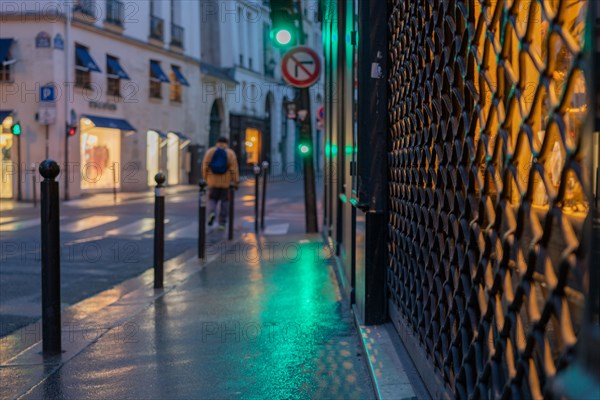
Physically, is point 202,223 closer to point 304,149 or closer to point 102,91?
point 304,149

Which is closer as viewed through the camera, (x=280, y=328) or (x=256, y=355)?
(x=256, y=355)

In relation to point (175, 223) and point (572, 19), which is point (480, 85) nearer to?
point (572, 19)

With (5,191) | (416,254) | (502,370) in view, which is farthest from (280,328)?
(5,191)

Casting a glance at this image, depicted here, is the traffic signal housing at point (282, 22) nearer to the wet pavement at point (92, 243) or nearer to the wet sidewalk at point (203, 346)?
the wet pavement at point (92, 243)

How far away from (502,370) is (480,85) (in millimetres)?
915

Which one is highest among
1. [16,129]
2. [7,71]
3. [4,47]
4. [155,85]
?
[4,47]

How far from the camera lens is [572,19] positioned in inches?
59.0

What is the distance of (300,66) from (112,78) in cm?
1912

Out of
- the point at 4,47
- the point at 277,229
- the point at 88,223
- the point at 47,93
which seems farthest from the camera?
the point at 4,47

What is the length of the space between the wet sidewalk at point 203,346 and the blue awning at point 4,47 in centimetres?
1901

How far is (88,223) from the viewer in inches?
578

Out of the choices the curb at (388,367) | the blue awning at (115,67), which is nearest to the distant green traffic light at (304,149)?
the curb at (388,367)

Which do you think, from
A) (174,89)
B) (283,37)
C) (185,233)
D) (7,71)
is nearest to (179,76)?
(174,89)

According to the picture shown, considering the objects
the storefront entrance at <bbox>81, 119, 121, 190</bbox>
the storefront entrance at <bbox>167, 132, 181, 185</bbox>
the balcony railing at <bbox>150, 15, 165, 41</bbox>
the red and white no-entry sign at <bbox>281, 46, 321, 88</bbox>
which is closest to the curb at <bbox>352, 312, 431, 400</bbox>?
the red and white no-entry sign at <bbox>281, 46, 321, 88</bbox>
